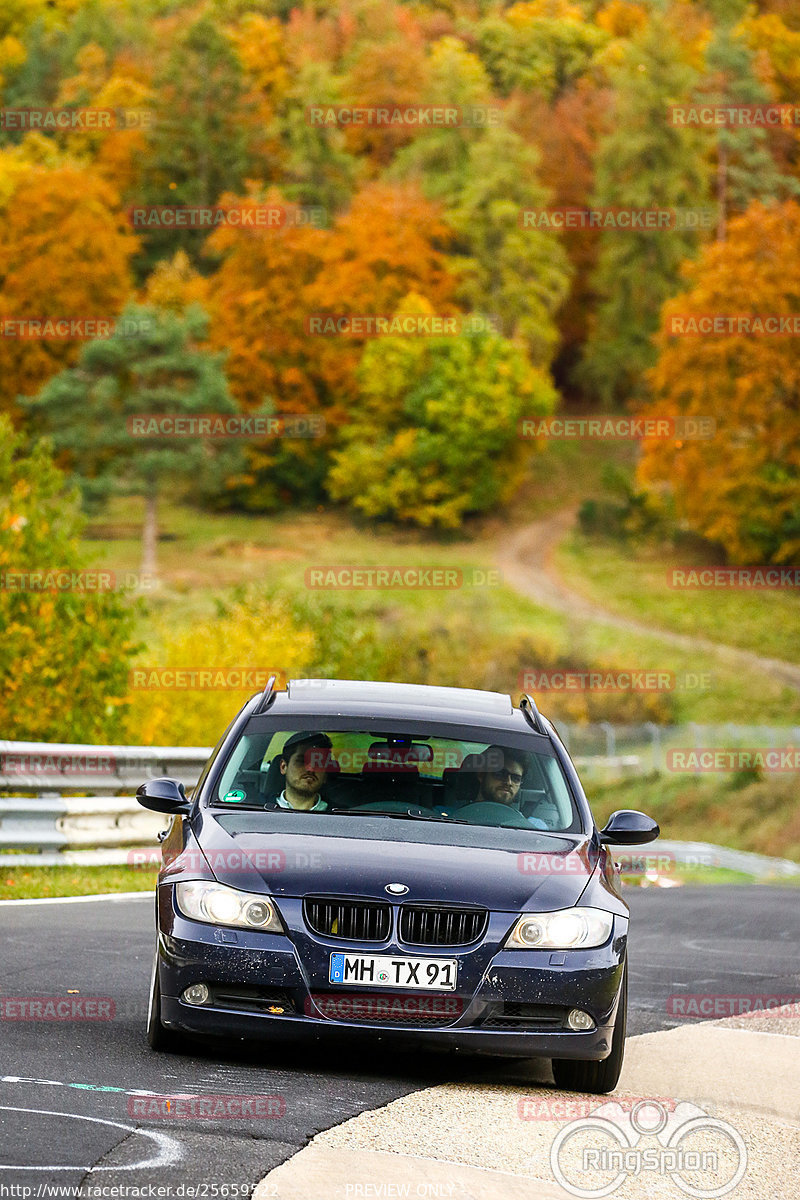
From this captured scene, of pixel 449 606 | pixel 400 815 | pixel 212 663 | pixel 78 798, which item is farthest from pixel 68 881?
pixel 449 606

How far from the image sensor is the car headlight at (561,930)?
742 centimetres

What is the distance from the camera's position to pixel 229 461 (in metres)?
94.4

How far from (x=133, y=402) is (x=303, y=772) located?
82.9m

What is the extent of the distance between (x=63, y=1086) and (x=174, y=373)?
8593 cm

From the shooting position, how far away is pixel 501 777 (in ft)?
28.4

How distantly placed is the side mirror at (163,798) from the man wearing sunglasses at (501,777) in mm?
1263

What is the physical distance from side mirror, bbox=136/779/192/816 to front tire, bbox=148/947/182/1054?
0.82 m

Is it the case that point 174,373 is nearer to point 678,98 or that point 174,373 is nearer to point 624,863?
point 678,98

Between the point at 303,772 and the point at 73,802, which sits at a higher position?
the point at 303,772

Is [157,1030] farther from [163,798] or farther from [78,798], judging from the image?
[78,798]

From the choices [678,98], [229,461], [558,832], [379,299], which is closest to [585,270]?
[678,98]

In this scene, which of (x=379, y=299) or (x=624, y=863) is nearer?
(x=624, y=863)

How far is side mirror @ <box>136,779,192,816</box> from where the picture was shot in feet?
27.5

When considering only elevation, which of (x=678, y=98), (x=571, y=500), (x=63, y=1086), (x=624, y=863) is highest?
(x=63, y=1086)
